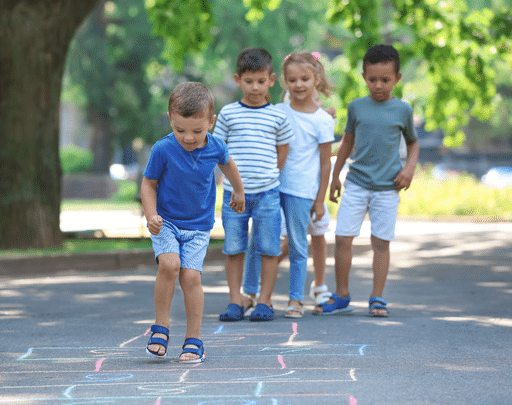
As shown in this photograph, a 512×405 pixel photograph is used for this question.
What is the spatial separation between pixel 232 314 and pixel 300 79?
175cm

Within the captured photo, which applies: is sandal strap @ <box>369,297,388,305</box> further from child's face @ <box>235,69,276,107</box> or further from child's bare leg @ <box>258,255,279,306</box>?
child's face @ <box>235,69,276,107</box>

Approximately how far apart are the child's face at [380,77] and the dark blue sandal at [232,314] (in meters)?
1.89

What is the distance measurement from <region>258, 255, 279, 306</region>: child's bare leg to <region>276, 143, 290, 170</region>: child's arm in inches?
26.5

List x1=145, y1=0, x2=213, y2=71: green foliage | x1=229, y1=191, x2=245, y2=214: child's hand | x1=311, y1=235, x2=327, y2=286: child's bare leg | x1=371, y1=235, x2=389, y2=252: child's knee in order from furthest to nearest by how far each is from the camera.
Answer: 1. x1=145, y1=0, x2=213, y2=71: green foliage
2. x1=311, y1=235, x2=327, y2=286: child's bare leg
3. x1=371, y1=235, x2=389, y2=252: child's knee
4. x1=229, y1=191, x2=245, y2=214: child's hand

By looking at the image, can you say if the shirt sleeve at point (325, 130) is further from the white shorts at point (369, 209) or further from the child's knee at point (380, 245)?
the child's knee at point (380, 245)

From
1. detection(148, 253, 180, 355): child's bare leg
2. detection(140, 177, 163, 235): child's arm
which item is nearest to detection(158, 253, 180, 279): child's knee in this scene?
detection(148, 253, 180, 355): child's bare leg

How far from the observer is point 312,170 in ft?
20.1

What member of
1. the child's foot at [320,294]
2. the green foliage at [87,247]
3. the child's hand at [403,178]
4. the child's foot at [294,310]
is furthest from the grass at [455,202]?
the child's foot at [294,310]

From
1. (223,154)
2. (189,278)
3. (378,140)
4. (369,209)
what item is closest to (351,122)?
(378,140)

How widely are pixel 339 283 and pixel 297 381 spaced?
2557 millimetres

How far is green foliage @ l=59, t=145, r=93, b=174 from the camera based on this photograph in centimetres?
3409

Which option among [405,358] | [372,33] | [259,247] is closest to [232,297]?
[259,247]

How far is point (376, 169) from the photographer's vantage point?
6191 mm

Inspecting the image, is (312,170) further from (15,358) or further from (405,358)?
(15,358)
